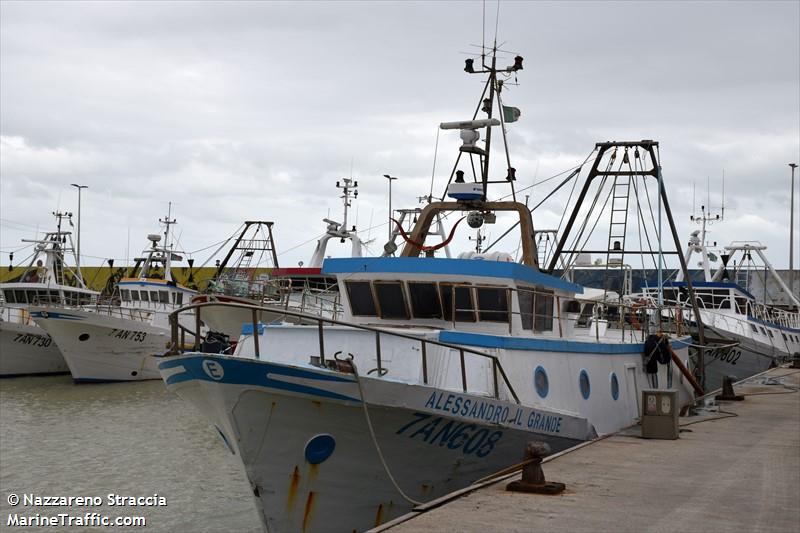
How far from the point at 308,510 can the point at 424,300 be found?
4212mm

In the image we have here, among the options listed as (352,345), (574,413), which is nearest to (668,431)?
(574,413)

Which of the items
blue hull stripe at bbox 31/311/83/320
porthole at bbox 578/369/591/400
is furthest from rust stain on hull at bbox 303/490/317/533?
blue hull stripe at bbox 31/311/83/320

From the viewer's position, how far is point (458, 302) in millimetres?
13367

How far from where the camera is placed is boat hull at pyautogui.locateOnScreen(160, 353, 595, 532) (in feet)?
31.7

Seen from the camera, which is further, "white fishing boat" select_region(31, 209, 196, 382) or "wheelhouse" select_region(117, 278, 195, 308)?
"wheelhouse" select_region(117, 278, 195, 308)

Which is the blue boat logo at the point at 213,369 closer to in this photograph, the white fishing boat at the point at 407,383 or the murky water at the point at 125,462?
the white fishing boat at the point at 407,383

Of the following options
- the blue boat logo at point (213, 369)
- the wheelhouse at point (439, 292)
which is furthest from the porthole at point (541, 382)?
the blue boat logo at point (213, 369)

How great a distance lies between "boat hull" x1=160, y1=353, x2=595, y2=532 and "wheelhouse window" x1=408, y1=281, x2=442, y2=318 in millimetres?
2424

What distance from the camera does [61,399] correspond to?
31.7 m

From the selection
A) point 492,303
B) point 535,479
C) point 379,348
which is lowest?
point 535,479

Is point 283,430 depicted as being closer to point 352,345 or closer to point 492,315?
point 352,345

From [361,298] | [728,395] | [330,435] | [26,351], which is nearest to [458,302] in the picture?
[361,298]

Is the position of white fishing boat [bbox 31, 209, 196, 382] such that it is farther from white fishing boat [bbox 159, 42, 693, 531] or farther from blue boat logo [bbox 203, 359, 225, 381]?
blue boat logo [bbox 203, 359, 225, 381]

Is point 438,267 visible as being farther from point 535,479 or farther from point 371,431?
point 535,479
